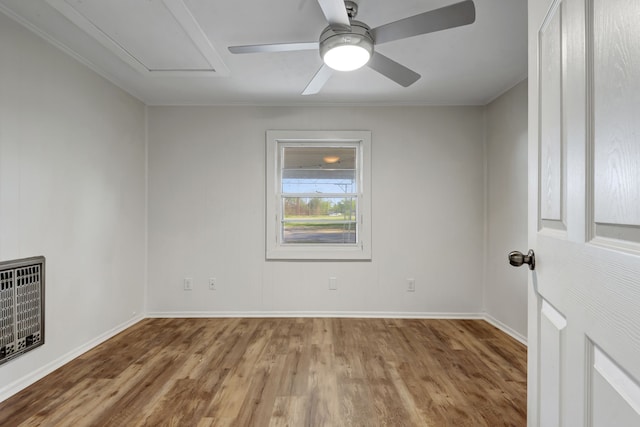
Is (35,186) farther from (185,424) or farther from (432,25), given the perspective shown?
(432,25)

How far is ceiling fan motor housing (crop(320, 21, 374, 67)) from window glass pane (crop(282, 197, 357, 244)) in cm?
216

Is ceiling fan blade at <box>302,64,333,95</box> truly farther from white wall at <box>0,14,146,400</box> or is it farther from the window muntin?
white wall at <box>0,14,146,400</box>

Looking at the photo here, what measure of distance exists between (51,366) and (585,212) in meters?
3.19

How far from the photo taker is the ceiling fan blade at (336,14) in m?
1.51

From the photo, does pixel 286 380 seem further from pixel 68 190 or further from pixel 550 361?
pixel 68 190

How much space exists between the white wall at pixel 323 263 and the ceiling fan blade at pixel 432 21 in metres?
2.01

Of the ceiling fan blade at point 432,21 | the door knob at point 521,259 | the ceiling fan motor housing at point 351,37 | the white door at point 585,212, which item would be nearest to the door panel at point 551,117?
the white door at point 585,212

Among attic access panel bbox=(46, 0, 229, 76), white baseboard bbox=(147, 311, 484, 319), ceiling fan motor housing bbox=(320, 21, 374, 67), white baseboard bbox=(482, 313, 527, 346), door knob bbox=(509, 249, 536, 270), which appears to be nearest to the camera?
door knob bbox=(509, 249, 536, 270)

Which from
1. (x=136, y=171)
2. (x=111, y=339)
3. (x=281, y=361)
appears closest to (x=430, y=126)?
(x=281, y=361)

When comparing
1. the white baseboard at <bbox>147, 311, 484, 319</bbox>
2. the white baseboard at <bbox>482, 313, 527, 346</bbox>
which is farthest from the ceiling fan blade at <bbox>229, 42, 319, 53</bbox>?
the white baseboard at <bbox>482, 313, 527, 346</bbox>

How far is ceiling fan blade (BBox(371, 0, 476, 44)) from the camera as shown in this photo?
60.1 inches

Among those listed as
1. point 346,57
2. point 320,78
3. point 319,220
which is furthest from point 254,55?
point 319,220

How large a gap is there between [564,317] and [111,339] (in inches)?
136

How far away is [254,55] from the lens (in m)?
2.67
